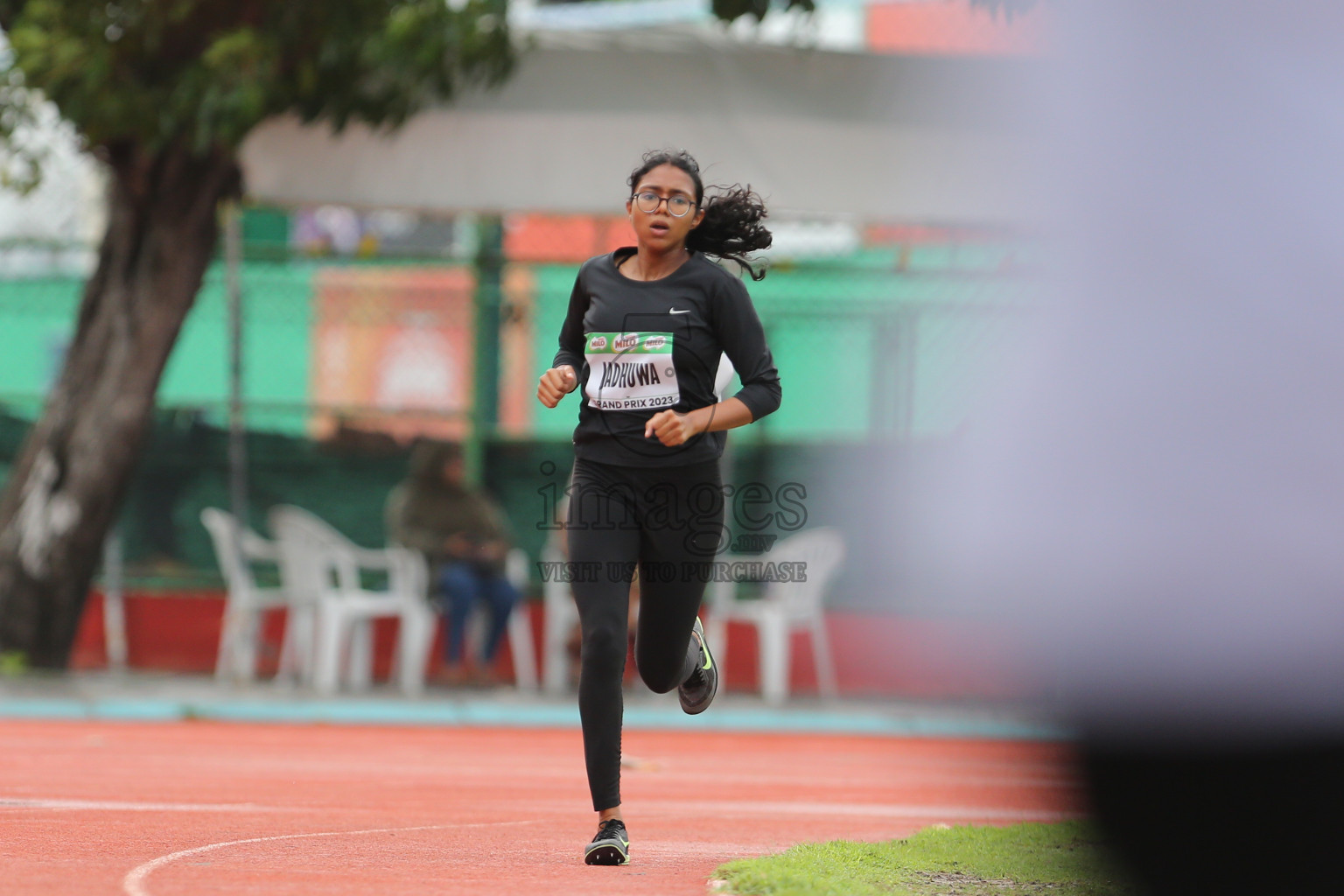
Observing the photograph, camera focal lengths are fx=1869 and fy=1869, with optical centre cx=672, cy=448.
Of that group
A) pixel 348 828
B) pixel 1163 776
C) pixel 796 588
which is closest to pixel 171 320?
pixel 796 588

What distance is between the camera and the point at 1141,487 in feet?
7.14

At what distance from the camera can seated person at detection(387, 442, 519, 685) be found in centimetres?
1154

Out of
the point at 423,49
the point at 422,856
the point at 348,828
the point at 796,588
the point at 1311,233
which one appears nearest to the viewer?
the point at 1311,233

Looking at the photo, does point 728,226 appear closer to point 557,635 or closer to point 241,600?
point 557,635

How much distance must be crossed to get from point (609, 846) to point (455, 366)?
8733 millimetres

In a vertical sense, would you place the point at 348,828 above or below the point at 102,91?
below

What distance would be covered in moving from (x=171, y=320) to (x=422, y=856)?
684cm

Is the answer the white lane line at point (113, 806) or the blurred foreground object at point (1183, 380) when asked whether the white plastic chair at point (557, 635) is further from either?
the blurred foreground object at point (1183, 380)

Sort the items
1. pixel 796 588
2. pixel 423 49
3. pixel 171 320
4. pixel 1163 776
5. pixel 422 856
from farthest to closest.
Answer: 1. pixel 796 588
2. pixel 171 320
3. pixel 423 49
4. pixel 422 856
5. pixel 1163 776

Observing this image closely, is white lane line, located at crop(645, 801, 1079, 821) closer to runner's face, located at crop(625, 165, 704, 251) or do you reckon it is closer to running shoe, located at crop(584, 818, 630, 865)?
running shoe, located at crop(584, 818, 630, 865)

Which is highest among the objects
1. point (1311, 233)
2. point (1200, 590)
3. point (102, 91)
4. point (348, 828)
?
point (102, 91)

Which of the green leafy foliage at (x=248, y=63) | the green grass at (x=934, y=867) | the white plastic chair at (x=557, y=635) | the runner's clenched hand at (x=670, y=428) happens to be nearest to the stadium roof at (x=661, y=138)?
the green leafy foliage at (x=248, y=63)

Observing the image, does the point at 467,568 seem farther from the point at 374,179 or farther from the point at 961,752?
the point at 961,752

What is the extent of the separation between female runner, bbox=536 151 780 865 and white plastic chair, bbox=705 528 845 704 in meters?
6.64
